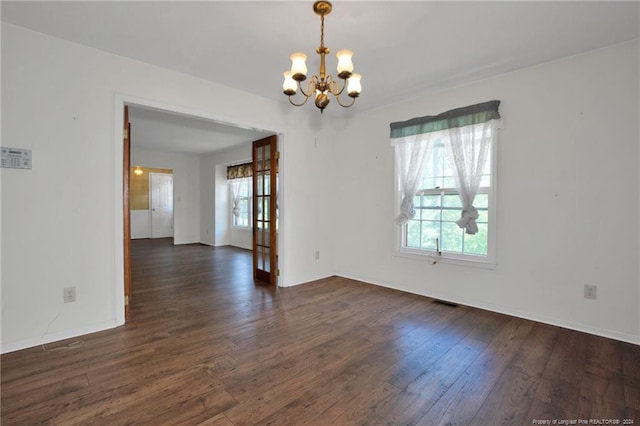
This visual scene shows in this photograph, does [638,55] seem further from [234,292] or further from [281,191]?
[234,292]

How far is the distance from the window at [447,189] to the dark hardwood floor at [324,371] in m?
0.78

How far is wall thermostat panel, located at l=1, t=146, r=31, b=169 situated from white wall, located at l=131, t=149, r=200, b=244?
19.1 feet

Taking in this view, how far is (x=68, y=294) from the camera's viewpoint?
2516 millimetres

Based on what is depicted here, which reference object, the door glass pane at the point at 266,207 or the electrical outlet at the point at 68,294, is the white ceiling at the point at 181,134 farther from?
the electrical outlet at the point at 68,294

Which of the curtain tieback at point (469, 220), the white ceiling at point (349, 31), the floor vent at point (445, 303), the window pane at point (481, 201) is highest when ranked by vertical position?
the white ceiling at point (349, 31)

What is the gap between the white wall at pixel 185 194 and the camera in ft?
26.4

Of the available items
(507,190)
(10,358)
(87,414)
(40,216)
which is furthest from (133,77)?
(507,190)

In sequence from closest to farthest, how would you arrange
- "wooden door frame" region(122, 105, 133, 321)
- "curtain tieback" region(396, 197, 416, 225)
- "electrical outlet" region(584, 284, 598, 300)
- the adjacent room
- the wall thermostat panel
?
the adjacent room < the wall thermostat panel < "electrical outlet" region(584, 284, 598, 300) < "wooden door frame" region(122, 105, 133, 321) < "curtain tieback" region(396, 197, 416, 225)

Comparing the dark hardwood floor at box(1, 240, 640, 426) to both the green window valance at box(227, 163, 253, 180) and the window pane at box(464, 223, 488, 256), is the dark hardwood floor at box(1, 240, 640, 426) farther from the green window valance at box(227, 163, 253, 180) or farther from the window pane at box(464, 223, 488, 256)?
the green window valance at box(227, 163, 253, 180)

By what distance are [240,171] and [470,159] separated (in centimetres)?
554

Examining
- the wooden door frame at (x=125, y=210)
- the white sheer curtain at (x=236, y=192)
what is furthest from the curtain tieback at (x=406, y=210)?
the white sheer curtain at (x=236, y=192)

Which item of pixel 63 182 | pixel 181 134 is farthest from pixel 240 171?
pixel 63 182

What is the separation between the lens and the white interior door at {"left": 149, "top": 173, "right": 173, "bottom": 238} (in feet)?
30.4

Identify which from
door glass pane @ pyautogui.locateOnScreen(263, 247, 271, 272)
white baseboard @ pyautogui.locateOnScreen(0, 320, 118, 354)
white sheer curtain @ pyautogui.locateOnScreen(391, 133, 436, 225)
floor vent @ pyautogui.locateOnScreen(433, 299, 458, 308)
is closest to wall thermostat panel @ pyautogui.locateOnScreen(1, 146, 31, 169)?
white baseboard @ pyautogui.locateOnScreen(0, 320, 118, 354)
